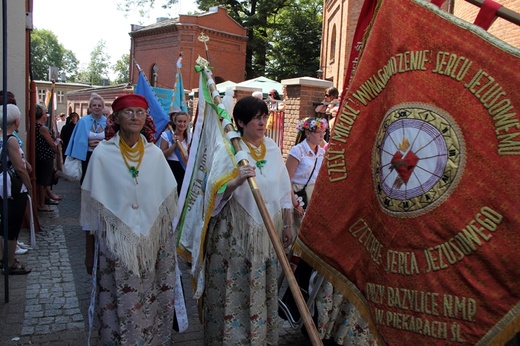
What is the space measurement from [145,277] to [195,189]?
0.79m

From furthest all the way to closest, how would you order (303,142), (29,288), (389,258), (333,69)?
(333,69)
(29,288)
(303,142)
(389,258)

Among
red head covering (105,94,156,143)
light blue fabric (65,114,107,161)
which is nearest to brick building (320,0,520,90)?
light blue fabric (65,114,107,161)

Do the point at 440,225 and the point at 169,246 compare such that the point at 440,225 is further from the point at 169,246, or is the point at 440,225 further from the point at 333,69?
the point at 333,69

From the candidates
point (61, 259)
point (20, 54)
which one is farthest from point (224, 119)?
point (20, 54)

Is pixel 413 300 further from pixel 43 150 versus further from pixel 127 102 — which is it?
pixel 43 150

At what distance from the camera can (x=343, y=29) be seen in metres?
20.1

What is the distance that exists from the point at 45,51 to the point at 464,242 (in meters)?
103

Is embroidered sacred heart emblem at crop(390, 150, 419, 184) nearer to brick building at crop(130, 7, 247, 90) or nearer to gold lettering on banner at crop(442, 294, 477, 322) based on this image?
gold lettering on banner at crop(442, 294, 477, 322)

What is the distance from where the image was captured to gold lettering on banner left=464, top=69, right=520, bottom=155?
1673 mm

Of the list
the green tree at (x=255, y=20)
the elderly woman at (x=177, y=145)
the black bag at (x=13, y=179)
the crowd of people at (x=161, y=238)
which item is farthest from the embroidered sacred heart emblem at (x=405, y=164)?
the green tree at (x=255, y=20)

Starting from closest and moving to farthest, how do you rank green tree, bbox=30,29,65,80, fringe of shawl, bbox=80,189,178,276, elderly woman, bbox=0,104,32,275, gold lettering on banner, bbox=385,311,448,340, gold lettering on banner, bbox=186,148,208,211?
gold lettering on banner, bbox=385,311,448,340 → fringe of shawl, bbox=80,189,178,276 → gold lettering on banner, bbox=186,148,208,211 → elderly woman, bbox=0,104,32,275 → green tree, bbox=30,29,65,80

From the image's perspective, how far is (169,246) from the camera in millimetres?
3502

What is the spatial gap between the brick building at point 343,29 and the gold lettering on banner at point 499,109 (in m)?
8.50

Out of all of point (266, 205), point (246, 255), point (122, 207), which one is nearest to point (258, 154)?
point (266, 205)
